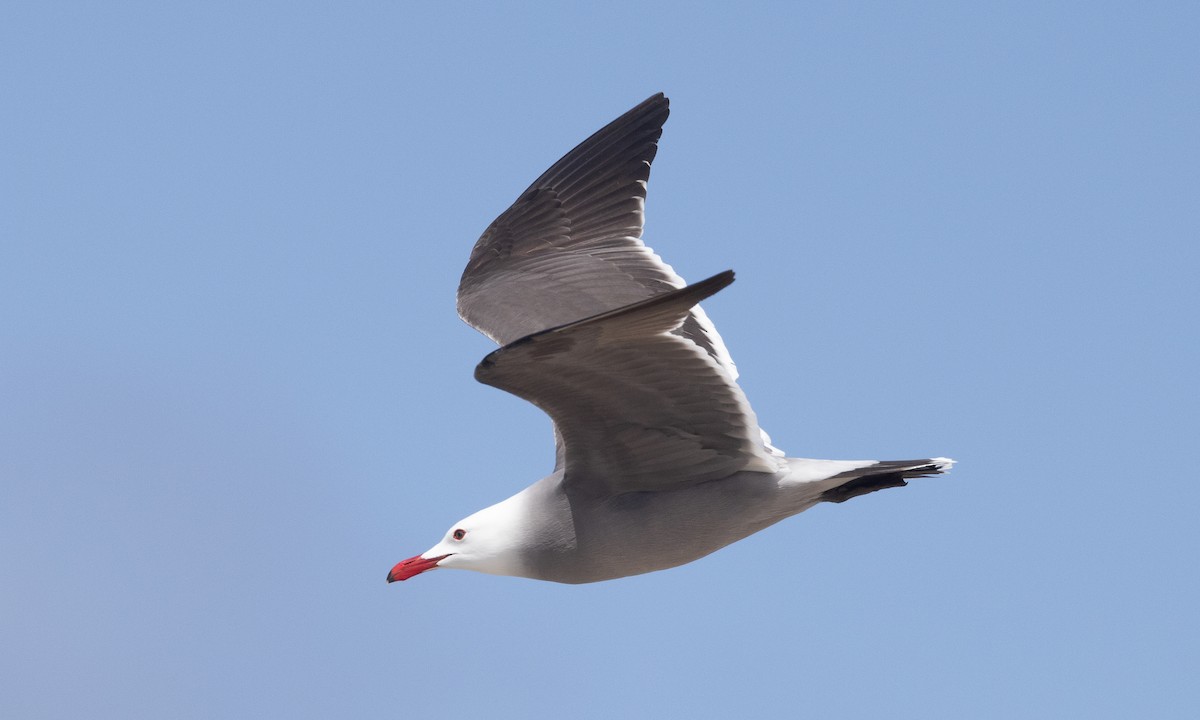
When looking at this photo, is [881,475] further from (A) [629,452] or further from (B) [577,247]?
(B) [577,247]

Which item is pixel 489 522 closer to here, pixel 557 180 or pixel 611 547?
pixel 611 547

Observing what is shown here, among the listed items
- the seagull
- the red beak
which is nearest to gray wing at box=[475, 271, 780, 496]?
the seagull

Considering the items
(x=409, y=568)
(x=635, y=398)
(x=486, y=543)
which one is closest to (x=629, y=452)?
(x=635, y=398)

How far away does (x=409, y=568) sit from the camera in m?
7.68

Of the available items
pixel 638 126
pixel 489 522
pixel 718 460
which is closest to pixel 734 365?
pixel 718 460

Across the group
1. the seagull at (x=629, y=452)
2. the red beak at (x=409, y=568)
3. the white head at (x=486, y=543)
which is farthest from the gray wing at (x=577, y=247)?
the red beak at (x=409, y=568)

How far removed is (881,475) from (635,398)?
4.70ft

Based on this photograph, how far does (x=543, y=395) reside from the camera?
6539mm

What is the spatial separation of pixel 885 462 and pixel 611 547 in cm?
134

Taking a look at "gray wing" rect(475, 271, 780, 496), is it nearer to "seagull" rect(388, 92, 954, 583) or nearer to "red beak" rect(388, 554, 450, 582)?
"seagull" rect(388, 92, 954, 583)

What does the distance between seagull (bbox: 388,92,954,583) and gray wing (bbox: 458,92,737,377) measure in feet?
0.06

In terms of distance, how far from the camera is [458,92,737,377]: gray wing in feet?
27.7

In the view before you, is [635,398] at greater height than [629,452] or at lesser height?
greater

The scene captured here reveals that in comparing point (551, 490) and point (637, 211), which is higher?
point (637, 211)
